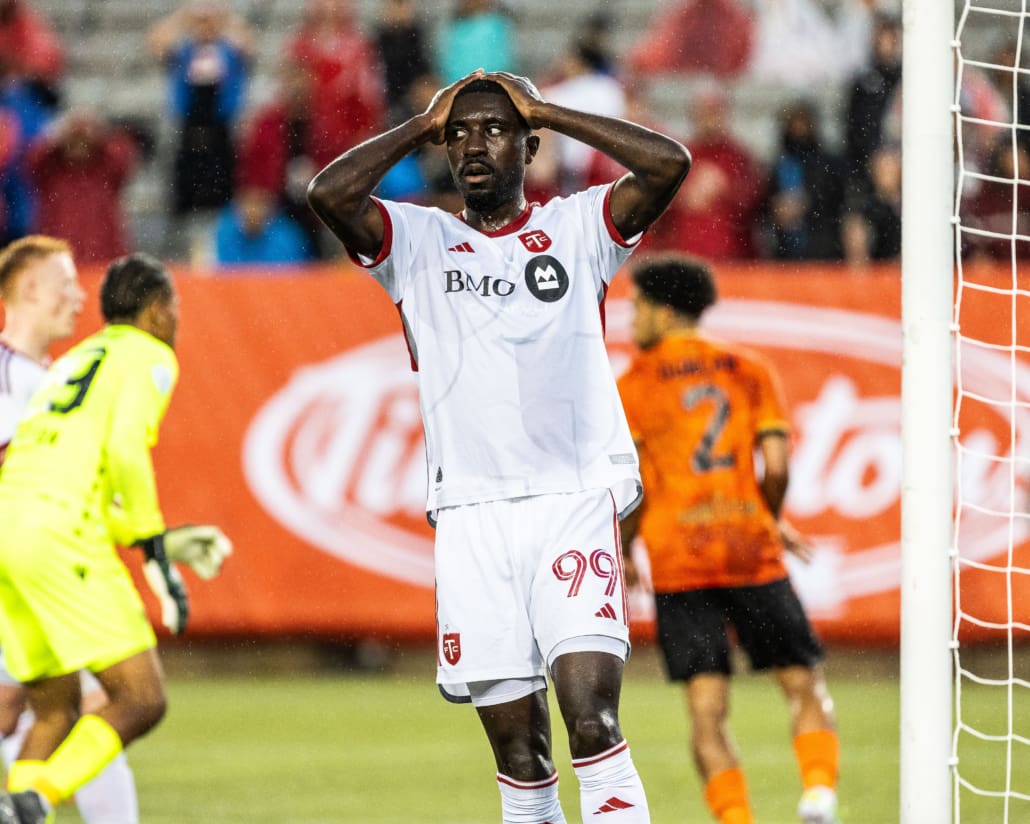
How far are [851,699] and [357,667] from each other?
3342 millimetres

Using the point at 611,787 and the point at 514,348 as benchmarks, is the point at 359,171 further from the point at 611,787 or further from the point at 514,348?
the point at 611,787

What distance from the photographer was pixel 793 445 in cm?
1157

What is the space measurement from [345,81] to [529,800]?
31.4ft

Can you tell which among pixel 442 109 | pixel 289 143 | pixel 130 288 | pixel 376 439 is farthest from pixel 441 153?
pixel 442 109

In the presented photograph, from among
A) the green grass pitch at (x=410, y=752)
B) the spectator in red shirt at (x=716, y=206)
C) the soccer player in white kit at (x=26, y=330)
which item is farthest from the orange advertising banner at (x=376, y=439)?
the soccer player in white kit at (x=26, y=330)

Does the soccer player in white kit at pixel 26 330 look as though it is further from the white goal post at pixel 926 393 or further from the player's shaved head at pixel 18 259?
the white goal post at pixel 926 393

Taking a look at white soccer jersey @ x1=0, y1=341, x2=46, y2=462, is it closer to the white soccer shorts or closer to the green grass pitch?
the green grass pitch

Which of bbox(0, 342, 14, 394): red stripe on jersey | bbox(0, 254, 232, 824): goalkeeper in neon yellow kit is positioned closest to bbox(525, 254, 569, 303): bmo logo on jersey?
bbox(0, 254, 232, 824): goalkeeper in neon yellow kit

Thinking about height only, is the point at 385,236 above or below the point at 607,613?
above

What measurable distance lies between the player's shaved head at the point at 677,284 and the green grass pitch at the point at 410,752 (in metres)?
2.09

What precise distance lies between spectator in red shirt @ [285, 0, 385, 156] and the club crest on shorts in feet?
29.3

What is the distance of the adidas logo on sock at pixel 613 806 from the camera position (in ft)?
15.4

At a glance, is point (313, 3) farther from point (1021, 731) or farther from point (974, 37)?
point (1021, 731)

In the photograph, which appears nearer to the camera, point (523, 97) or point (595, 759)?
point (595, 759)
